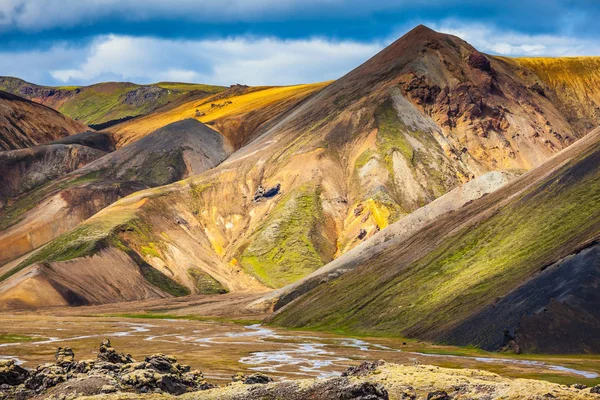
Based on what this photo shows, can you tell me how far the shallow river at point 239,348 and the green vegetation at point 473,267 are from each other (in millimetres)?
8345

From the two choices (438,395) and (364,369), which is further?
(364,369)

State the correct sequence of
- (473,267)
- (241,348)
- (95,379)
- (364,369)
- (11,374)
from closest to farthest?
1. (95,379)
2. (364,369)
3. (11,374)
4. (241,348)
5. (473,267)

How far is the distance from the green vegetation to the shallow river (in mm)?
8345

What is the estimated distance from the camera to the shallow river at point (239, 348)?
78.6 m

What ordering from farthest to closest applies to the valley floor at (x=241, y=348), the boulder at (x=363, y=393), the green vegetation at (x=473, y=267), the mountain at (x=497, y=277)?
the green vegetation at (x=473, y=267) → the mountain at (x=497, y=277) → the valley floor at (x=241, y=348) → the boulder at (x=363, y=393)

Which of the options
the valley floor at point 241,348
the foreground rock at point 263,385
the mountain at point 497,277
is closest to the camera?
the foreground rock at point 263,385

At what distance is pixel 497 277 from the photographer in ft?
375

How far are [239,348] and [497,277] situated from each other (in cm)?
3585

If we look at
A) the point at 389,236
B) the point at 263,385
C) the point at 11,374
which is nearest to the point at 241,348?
the point at 11,374

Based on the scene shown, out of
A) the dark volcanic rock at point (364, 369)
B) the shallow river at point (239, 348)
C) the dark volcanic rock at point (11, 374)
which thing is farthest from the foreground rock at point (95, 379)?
the shallow river at point (239, 348)

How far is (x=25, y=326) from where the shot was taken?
143 meters

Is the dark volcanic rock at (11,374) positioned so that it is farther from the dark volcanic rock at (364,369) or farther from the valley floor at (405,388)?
the dark volcanic rock at (364,369)

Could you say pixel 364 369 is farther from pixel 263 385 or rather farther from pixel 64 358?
pixel 64 358

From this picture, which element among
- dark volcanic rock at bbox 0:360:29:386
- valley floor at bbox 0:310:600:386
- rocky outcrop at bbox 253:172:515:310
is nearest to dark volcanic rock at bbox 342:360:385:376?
valley floor at bbox 0:310:600:386
